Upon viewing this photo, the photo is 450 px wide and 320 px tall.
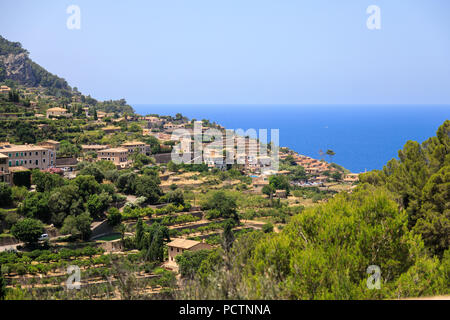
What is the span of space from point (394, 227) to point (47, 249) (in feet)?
42.4

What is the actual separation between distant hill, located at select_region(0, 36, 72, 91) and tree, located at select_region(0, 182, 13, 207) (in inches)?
1951

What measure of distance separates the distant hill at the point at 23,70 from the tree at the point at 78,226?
5137cm

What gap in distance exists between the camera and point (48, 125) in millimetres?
31078

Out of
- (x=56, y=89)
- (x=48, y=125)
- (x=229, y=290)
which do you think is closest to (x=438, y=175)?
(x=229, y=290)

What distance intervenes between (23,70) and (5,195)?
174 ft

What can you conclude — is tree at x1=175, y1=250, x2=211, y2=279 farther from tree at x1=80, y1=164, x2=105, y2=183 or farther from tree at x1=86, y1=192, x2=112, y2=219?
tree at x1=80, y1=164, x2=105, y2=183

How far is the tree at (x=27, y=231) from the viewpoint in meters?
15.4

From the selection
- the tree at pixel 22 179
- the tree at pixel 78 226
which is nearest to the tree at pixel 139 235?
the tree at pixel 78 226

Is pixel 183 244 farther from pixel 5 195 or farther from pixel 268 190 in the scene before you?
pixel 268 190

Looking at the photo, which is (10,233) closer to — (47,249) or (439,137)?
(47,249)

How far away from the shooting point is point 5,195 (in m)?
17.2

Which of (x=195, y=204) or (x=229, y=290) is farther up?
(x=229, y=290)

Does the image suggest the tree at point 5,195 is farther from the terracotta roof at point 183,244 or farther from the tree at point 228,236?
the tree at point 228,236

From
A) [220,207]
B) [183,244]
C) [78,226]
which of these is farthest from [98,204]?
[220,207]
